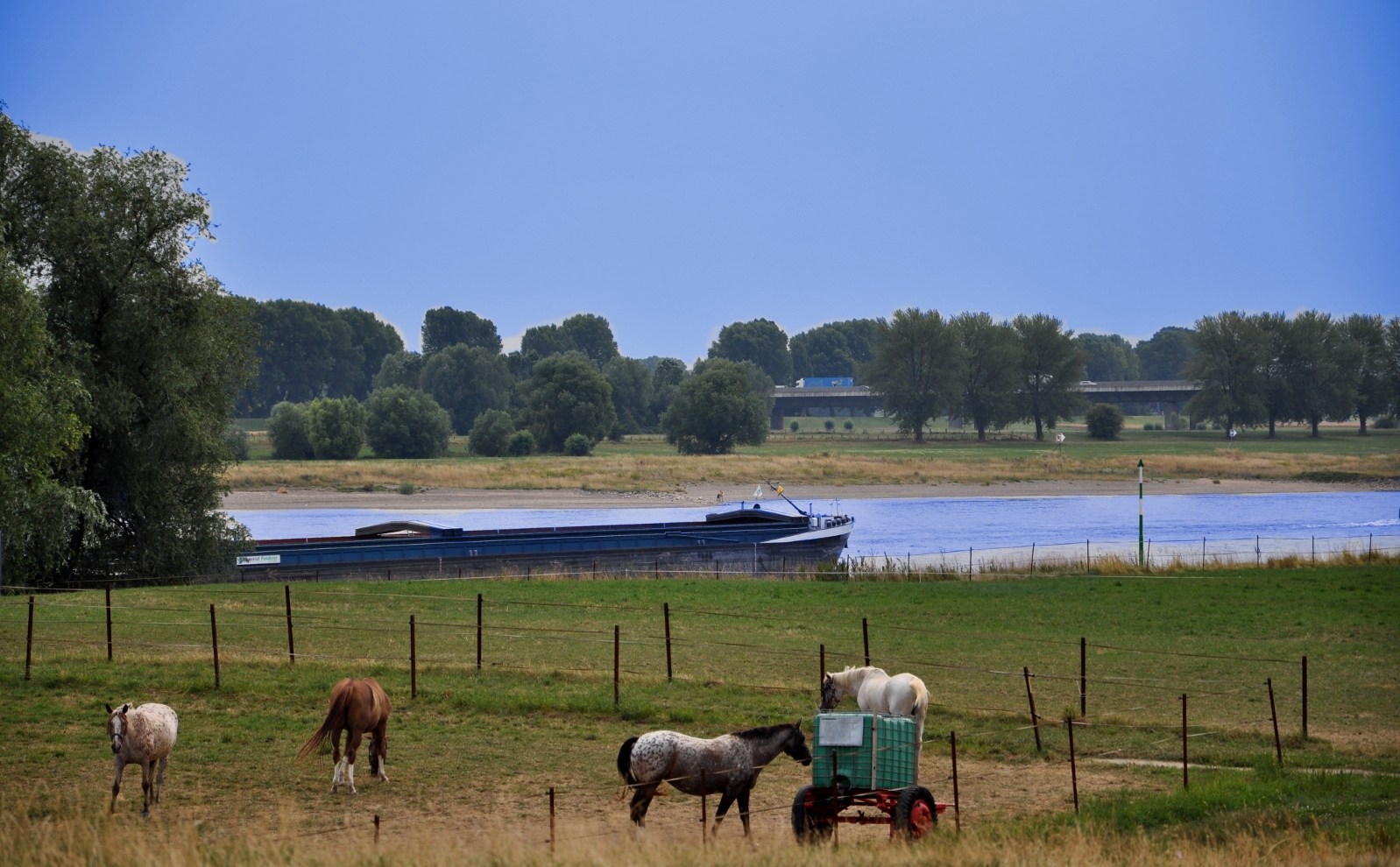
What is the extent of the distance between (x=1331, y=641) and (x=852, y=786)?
18.3m


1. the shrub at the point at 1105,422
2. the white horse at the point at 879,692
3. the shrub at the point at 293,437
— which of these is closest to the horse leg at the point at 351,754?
the white horse at the point at 879,692

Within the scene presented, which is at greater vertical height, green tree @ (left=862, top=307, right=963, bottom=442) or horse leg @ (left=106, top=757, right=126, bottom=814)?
green tree @ (left=862, top=307, right=963, bottom=442)

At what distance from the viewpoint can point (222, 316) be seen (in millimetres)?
36000

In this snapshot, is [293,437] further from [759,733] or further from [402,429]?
[759,733]

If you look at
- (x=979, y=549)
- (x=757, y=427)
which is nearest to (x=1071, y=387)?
(x=757, y=427)

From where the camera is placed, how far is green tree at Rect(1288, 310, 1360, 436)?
132 m

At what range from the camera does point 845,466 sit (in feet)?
342

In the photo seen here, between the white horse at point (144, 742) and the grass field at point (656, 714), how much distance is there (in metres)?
0.30

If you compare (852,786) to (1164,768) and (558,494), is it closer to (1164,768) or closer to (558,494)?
(1164,768)

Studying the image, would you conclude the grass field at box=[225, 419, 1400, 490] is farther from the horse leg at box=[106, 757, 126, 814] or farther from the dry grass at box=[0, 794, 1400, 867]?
the dry grass at box=[0, 794, 1400, 867]

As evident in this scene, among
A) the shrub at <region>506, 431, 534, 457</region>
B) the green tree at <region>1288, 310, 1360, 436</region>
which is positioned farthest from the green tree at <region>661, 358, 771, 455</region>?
the green tree at <region>1288, 310, 1360, 436</region>

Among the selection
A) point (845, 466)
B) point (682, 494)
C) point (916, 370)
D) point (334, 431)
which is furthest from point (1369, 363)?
point (334, 431)

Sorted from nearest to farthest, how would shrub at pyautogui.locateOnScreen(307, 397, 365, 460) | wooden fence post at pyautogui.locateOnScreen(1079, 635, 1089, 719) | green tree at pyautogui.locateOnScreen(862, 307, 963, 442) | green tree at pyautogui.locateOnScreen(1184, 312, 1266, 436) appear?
wooden fence post at pyautogui.locateOnScreen(1079, 635, 1089, 719) → shrub at pyautogui.locateOnScreen(307, 397, 365, 460) → green tree at pyautogui.locateOnScreen(1184, 312, 1266, 436) → green tree at pyautogui.locateOnScreen(862, 307, 963, 442)

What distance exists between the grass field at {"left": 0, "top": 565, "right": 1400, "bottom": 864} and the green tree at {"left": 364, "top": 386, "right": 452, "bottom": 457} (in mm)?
84962
